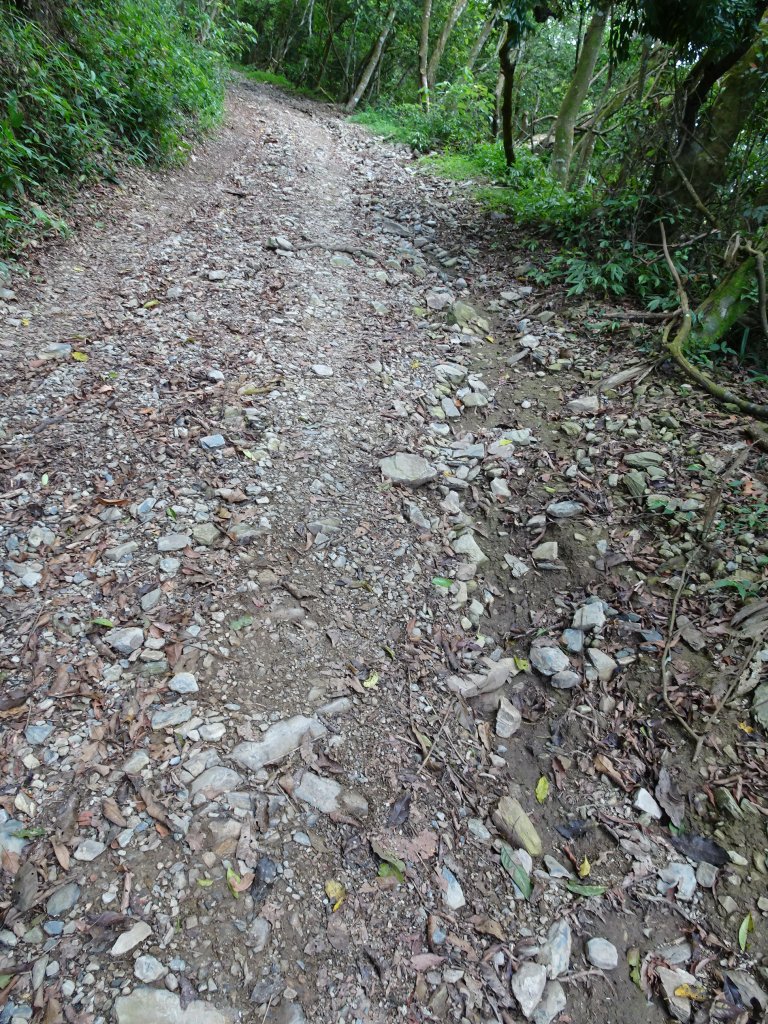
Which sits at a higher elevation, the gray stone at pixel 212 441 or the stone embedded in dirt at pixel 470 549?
the stone embedded in dirt at pixel 470 549

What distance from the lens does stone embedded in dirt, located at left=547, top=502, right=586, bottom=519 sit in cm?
389

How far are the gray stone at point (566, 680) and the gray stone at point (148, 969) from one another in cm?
204

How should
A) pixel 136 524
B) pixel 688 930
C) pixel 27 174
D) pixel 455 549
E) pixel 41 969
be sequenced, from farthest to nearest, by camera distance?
1. pixel 27 174
2. pixel 455 549
3. pixel 136 524
4. pixel 688 930
5. pixel 41 969

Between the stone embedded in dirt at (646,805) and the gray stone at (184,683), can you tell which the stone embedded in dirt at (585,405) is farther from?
the gray stone at (184,683)

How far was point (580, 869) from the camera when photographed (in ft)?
8.09

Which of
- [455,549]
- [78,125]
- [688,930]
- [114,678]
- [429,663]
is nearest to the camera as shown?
[688,930]

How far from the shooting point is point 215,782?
2430mm

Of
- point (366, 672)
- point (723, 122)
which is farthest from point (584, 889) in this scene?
point (723, 122)

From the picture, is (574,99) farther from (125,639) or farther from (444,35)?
(125,639)

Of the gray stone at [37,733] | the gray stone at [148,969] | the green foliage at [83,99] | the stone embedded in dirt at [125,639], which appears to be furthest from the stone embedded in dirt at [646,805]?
the green foliage at [83,99]

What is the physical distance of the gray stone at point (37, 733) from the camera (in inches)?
96.4

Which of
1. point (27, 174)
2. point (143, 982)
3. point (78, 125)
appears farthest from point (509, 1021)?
point (78, 125)

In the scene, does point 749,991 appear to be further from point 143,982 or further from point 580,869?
point 143,982

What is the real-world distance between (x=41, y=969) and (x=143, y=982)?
0.32m
